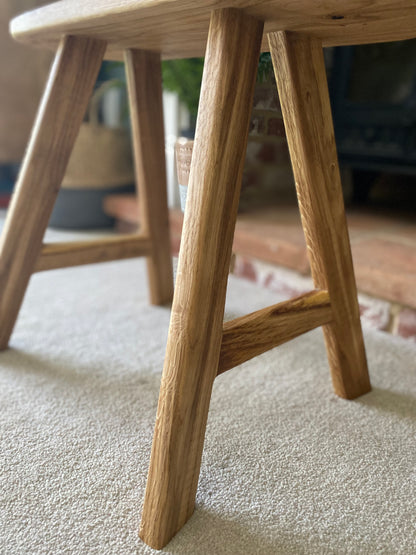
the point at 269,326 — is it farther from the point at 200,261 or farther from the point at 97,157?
the point at 97,157

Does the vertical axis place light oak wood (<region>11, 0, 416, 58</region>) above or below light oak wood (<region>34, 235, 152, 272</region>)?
above

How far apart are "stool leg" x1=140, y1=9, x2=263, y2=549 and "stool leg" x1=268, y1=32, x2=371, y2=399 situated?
126mm

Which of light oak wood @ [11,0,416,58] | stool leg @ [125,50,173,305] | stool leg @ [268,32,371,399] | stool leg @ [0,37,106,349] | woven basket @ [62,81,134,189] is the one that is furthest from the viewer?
woven basket @ [62,81,134,189]

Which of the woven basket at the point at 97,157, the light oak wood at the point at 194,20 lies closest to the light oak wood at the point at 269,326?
the light oak wood at the point at 194,20

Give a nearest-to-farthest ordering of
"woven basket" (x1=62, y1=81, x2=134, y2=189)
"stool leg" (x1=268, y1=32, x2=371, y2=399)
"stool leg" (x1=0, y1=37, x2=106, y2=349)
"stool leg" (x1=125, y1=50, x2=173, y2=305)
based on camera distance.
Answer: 1. "stool leg" (x1=268, y1=32, x2=371, y2=399)
2. "stool leg" (x1=0, y1=37, x2=106, y2=349)
3. "stool leg" (x1=125, y1=50, x2=173, y2=305)
4. "woven basket" (x1=62, y1=81, x2=134, y2=189)

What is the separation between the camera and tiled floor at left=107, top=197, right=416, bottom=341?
38.9 inches

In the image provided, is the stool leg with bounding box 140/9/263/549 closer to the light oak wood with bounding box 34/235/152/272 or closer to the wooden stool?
the wooden stool

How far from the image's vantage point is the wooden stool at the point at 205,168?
494mm

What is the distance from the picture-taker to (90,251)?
0.95m

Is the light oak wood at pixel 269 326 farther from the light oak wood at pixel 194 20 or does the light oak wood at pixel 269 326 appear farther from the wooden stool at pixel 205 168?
the light oak wood at pixel 194 20

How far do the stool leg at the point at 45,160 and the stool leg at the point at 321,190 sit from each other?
35 cm

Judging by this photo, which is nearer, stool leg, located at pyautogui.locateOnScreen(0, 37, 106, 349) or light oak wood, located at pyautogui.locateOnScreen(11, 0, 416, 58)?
light oak wood, located at pyautogui.locateOnScreen(11, 0, 416, 58)

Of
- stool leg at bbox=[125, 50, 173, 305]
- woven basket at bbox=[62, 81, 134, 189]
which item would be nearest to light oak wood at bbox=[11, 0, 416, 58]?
stool leg at bbox=[125, 50, 173, 305]

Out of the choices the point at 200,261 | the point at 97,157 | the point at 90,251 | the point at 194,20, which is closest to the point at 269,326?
the point at 200,261
